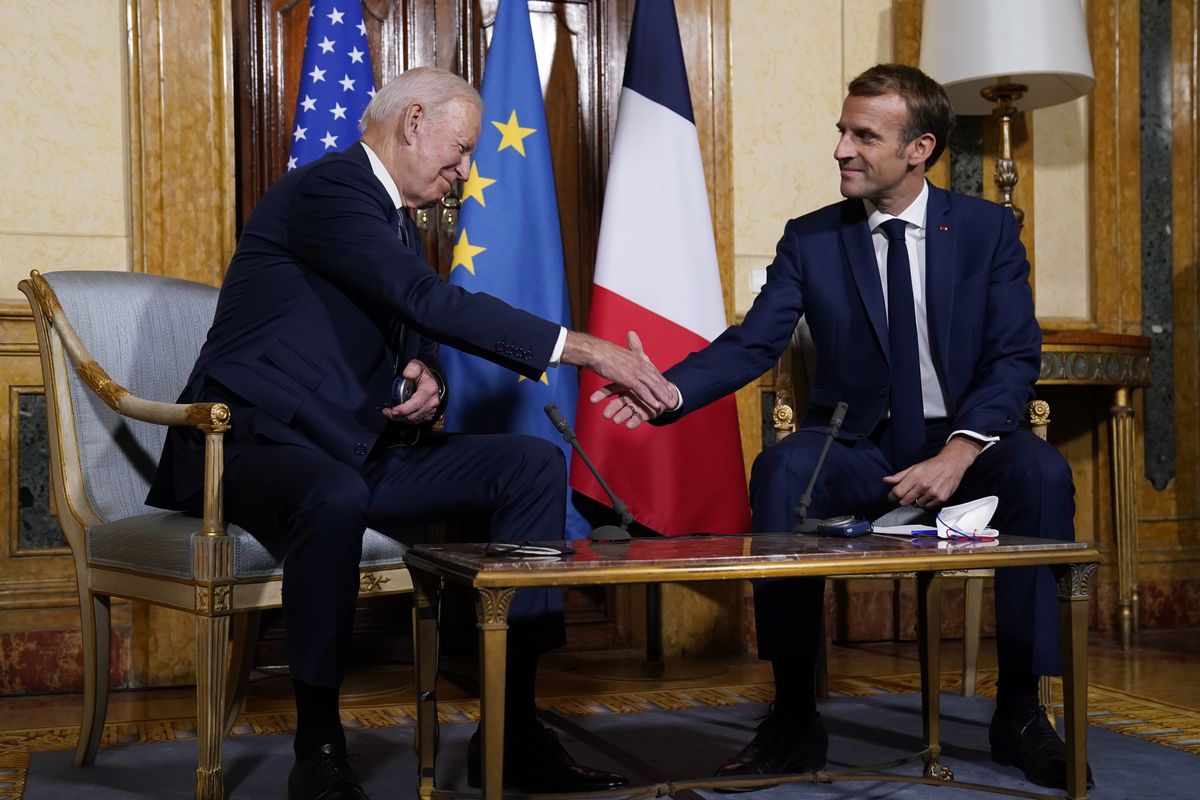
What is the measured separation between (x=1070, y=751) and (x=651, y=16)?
2.27m

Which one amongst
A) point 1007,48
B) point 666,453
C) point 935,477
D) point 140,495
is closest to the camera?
point 935,477

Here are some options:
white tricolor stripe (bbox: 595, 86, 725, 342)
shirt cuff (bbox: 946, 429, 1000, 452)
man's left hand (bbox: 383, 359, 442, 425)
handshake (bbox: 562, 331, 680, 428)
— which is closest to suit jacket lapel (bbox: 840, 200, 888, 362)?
shirt cuff (bbox: 946, 429, 1000, 452)

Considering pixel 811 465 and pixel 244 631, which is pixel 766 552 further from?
pixel 244 631

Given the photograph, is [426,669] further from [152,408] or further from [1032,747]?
[1032,747]

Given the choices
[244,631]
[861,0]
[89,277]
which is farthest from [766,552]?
[861,0]

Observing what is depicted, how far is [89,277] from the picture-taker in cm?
264

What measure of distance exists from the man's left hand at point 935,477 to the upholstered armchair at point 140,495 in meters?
0.94

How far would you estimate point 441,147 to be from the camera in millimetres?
2430

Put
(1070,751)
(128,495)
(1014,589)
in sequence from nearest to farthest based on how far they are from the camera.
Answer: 1. (1070,751)
2. (1014,589)
3. (128,495)

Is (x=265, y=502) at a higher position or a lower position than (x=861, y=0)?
lower

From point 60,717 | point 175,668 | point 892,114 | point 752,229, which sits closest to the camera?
point 892,114

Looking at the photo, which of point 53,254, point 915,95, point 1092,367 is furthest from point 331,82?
point 1092,367

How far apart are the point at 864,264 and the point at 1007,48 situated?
1239 millimetres

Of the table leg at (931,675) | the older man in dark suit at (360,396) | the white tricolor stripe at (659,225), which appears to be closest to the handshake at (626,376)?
the older man in dark suit at (360,396)
